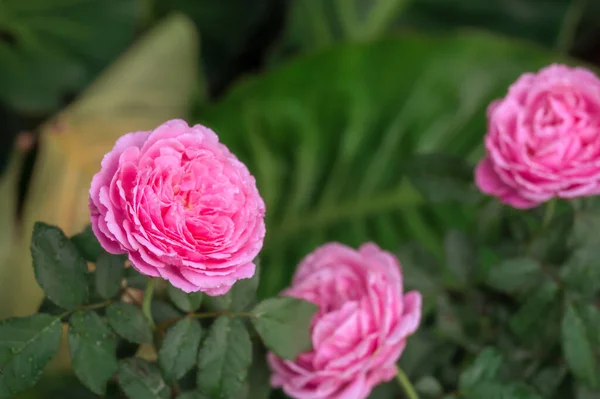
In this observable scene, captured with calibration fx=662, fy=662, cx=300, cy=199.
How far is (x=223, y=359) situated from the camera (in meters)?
0.42

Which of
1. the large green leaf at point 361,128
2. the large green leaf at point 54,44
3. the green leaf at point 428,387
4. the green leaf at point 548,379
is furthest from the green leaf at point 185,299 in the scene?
the large green leaf at point 54,44

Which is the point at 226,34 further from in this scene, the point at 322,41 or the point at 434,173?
the point at 434,173

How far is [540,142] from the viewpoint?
1.58ft

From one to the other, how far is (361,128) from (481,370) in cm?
48

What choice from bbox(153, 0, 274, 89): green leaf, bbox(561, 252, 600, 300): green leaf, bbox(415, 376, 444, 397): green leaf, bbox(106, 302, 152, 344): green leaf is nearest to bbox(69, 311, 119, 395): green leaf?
bbox(106, 302, 152, 344): green leaf

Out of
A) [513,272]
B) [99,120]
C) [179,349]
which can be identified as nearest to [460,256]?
[513,272]

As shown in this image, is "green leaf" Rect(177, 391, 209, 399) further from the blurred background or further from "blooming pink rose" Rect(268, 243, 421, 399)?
the blurred background

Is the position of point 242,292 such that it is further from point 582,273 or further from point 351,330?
point 582,273

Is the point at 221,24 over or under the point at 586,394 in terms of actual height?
over

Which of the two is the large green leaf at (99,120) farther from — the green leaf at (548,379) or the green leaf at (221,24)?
the green leaf at (548,379)

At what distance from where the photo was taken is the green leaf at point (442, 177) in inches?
21.8

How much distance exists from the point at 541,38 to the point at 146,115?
69 cm

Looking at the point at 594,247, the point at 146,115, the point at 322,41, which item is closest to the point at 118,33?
the point at 146,115

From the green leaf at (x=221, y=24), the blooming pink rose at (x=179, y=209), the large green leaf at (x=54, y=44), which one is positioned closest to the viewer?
the blooming pink rose at (x=179, y=209)
